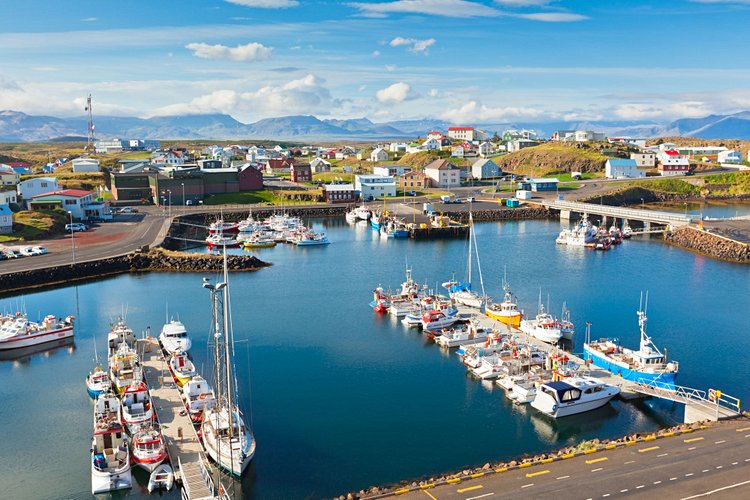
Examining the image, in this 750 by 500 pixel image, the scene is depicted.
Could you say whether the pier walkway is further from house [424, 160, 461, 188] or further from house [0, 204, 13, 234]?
house [424, 160, 461, 188]

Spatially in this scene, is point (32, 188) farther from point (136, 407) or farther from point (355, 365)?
point (136, 407)

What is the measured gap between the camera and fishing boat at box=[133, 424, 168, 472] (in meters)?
17.6

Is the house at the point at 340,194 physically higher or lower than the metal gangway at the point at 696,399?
higher

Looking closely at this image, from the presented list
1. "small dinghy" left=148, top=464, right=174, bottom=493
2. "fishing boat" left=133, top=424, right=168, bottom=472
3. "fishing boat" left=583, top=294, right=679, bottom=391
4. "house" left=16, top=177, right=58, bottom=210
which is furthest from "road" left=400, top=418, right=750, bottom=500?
"house" left=16, top=177, right=58, bottom=210

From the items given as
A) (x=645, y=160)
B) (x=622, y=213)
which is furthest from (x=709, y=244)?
(x=645, y=160)

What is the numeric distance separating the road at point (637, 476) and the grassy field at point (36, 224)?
4197 cm

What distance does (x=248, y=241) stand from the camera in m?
53.4

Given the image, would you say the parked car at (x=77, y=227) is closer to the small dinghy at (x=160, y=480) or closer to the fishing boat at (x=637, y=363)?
the small dinghy at (x=160, y=480)

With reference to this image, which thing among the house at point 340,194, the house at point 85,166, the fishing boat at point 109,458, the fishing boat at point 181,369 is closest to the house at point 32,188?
the house at point 85,166

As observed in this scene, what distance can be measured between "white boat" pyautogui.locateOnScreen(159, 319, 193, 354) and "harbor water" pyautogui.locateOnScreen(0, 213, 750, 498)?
0.66 m

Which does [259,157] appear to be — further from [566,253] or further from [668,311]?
[668,311]

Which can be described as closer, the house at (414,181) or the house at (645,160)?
the house at (414,181)

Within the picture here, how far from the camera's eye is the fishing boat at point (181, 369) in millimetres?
22781

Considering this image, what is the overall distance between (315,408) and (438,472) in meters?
5.80
